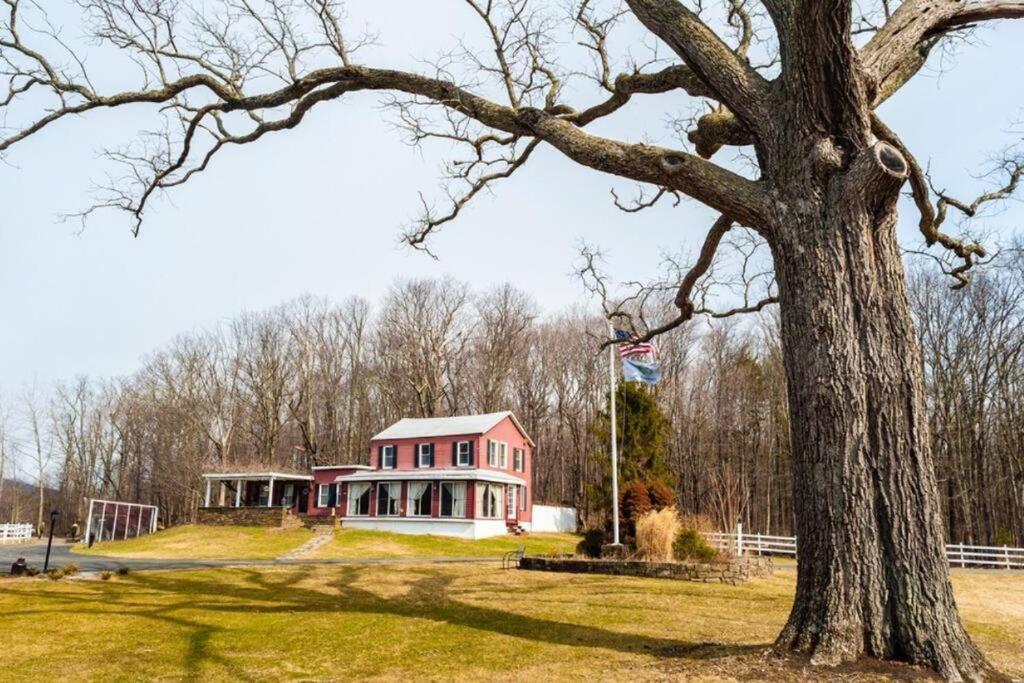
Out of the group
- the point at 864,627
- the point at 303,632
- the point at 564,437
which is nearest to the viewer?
the point at 864,627

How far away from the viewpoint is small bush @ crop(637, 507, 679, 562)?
17.9 m

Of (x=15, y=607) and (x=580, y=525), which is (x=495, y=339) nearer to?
(x=580, y=525)

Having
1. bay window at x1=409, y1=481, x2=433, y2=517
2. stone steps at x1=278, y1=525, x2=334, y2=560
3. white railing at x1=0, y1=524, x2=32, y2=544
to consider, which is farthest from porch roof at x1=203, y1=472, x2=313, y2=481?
white railing at x1=0, y1=524, x2=32, y2=544

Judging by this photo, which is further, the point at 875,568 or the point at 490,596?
the point at 490,596

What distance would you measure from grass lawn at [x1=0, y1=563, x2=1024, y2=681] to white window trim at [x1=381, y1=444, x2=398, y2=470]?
885 inches

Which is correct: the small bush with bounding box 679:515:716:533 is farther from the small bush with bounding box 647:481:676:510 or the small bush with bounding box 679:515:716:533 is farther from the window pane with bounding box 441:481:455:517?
the window pane with bounding box 441:481:455:517

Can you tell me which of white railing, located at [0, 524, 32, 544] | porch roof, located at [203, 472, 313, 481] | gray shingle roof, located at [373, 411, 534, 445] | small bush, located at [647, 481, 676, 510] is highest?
gray shingle roof, located at [373, 411, 534, 445]

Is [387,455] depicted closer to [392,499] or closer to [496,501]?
[392,499]

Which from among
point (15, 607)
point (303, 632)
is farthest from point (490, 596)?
point (15, 607)

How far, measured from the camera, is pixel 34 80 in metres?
9.02

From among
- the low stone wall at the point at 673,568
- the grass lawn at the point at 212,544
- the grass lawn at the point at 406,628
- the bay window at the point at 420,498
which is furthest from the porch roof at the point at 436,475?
the grass lawn at the point at 406,628

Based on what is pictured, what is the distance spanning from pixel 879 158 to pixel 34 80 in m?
10.2

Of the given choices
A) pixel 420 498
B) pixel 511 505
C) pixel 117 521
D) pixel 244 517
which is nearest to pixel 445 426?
pixel 420 498

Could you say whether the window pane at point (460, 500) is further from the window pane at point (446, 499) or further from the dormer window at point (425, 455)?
the dormer window at point (425, 455)
